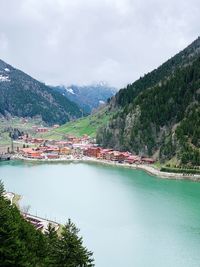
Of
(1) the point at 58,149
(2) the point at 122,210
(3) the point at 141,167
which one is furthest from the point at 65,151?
(2) the point at 122,210

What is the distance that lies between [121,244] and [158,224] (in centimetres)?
1034

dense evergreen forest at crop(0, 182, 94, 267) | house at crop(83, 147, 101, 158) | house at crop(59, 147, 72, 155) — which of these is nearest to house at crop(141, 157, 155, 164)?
house at crop(83, 147, 101, 158)

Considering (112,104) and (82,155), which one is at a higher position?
(112,104)

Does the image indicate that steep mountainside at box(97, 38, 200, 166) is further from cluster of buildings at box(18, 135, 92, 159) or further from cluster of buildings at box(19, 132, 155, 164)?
cluster of buildings at box(18, 135, 92, 159)

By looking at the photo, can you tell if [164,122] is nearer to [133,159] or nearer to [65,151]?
[133,159]

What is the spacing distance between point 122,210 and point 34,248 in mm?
41880

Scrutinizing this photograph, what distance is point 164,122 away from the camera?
5344 inches

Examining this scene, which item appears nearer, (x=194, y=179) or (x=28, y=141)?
(x=194, y=179)

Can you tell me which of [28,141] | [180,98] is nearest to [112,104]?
[28,141]

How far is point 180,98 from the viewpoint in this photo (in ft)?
447

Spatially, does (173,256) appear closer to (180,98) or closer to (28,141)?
(180,98)

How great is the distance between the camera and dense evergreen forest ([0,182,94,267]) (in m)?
26.4

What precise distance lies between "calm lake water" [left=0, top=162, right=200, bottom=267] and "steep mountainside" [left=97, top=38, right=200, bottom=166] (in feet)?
42.2

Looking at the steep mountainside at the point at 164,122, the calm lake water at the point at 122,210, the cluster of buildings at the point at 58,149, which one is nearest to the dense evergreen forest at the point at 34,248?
the calm lake water at the point at 122,210
